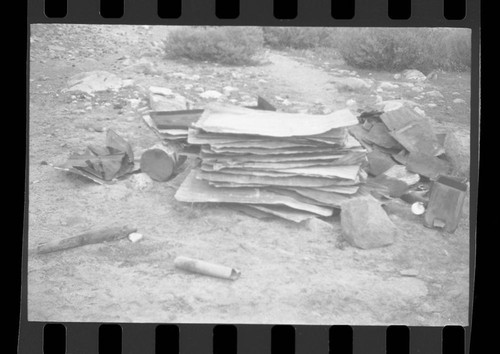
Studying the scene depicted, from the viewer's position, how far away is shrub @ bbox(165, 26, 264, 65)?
5797 millimetres

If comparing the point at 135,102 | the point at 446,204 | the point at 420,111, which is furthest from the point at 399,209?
the point at 135,102

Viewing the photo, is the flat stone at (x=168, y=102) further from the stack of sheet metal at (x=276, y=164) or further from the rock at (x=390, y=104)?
the rock at (x=390, y=104)

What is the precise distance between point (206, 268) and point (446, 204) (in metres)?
1.90

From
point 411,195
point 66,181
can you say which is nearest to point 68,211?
point 66,181

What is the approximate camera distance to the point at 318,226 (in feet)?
18.7

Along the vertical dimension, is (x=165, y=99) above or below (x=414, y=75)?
below

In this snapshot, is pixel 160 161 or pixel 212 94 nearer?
pixel 160 161

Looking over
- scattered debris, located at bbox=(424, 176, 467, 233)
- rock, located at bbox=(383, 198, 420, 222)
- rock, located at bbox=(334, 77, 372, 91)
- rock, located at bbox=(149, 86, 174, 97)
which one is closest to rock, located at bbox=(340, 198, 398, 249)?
rock, located at bbox=(383, 198, 420, 222)

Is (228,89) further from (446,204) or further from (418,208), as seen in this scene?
(446,204)

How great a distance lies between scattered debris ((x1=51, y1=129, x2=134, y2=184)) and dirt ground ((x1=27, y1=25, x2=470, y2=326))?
0.06 meters

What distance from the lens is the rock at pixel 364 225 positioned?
5.60m

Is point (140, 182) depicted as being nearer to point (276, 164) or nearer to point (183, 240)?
point (183, 240)

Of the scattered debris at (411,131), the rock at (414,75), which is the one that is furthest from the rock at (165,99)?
the rock at (414,75)

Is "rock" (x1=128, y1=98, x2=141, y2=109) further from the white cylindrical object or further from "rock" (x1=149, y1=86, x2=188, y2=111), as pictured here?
the white cylindrical object
